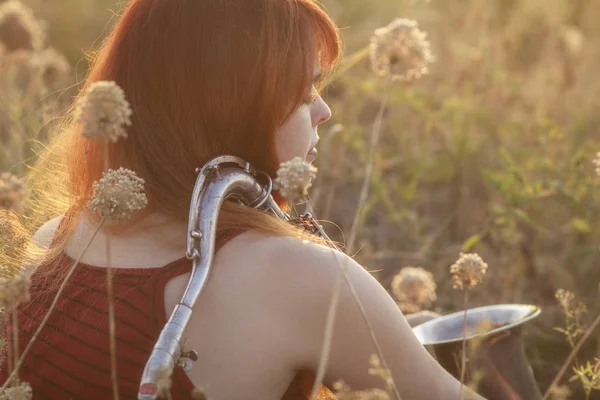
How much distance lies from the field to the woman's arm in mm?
1100

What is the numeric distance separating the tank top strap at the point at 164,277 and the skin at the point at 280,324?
12 mm

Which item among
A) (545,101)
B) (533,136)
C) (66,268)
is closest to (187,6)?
(66,268)

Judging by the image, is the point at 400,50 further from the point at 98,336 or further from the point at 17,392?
the point at 17,392

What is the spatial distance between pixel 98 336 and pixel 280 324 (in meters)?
0.40

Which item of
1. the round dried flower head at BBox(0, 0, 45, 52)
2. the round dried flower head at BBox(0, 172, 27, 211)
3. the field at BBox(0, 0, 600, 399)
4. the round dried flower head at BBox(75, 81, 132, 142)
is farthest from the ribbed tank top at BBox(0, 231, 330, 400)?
the round dried flower head at BBox(0, 0, 45, 52)

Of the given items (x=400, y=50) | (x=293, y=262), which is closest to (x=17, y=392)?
(x=293, y=262)

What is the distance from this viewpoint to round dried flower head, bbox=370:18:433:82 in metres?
2.05

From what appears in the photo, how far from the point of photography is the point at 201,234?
174 cm

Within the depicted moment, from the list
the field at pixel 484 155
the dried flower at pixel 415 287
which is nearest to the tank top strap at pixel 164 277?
the dried flower at pixel 415 287

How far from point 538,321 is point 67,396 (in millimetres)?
2249

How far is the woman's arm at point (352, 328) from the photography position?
1.77 m

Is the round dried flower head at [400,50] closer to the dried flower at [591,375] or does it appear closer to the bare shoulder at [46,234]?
the dried flower at [591,375]

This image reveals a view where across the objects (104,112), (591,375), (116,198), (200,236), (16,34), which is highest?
(16,34)

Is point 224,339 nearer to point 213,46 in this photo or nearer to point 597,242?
point 213,46
